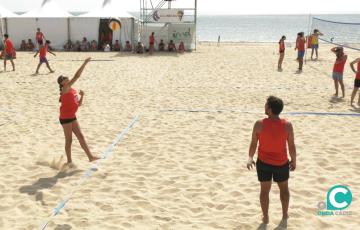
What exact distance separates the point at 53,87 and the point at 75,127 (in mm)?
6913

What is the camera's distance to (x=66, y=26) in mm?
25297

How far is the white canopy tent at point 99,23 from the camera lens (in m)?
24.4

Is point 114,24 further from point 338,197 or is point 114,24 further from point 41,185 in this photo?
point 338,197

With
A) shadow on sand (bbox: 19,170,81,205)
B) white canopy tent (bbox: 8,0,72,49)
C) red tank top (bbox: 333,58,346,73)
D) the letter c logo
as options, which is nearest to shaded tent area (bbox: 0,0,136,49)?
white canopy tent (bbox: 8,0,72,49)

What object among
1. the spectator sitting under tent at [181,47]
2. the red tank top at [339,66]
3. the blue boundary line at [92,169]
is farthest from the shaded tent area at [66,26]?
the blue boundary line at [92,169]

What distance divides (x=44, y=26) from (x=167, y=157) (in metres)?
21.8

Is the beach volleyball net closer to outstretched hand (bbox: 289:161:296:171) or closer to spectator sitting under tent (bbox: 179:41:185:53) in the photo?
spectator sitting under tent (bbox: 179:41:185:53)

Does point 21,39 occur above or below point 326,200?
above

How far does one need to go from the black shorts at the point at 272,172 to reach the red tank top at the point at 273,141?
0.04 meters

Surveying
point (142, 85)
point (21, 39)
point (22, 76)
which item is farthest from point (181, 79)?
point (21, 39)

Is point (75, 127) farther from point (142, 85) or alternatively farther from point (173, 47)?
point (173, 47)

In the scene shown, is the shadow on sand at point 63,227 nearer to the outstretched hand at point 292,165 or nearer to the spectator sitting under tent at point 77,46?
the outstretched hand at point 292,165

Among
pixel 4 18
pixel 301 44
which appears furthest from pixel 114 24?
pixel 301 44

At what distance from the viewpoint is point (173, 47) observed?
78.2 ft
